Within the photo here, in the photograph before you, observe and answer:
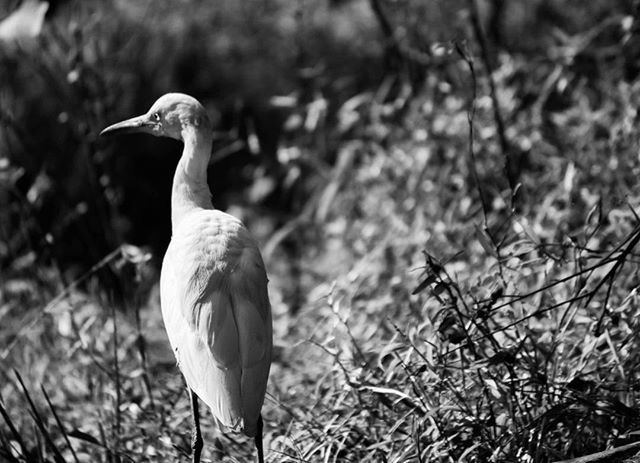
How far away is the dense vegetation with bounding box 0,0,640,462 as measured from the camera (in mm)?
2525

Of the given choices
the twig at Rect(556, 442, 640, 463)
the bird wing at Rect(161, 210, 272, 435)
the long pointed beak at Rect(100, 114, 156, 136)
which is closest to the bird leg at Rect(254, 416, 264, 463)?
the bird wing at Rect(161, 210, 272, 435)

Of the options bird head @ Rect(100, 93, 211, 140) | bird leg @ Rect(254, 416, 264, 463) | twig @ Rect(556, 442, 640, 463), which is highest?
bird head @ Rect(100, 93, 211, 140)

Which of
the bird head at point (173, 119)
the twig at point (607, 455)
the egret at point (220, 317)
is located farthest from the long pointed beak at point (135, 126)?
the twig at point (607, 455)

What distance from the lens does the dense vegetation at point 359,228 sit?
8.29 feet

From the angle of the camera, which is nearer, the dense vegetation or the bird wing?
the bird wing

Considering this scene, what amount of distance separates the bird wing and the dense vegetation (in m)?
0.25

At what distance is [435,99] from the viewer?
480cm

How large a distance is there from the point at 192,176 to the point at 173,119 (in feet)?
0.58

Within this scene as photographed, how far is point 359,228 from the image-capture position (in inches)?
184

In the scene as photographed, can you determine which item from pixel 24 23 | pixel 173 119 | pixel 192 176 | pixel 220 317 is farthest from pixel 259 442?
pixel 24 23

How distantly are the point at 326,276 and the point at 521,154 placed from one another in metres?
1.09

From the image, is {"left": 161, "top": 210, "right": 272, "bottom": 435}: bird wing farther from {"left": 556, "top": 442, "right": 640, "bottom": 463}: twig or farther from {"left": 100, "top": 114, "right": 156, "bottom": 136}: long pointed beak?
{"left": 556, "top": 442, "right": 640, "bottom": 463}: twig

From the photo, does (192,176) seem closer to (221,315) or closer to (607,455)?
(221,315)

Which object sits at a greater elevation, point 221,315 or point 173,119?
point 173,119
